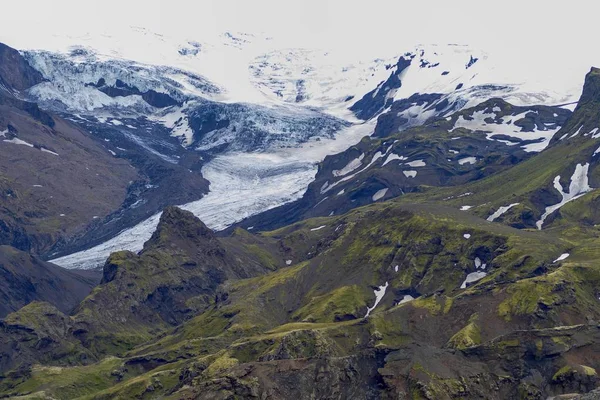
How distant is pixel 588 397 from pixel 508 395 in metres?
31.2

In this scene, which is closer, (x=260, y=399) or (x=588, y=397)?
(x=588, y=397)

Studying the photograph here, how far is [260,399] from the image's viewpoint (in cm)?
19962

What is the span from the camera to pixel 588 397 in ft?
554

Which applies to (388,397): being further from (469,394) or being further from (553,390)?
(553,390)

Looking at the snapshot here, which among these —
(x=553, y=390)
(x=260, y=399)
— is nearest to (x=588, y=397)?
(x=553, y=390)

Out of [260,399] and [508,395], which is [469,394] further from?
[260,399]

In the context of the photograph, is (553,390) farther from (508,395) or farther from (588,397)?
(588,397)

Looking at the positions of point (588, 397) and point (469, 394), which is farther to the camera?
point (469, 394)

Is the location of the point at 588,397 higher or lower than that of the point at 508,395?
higher

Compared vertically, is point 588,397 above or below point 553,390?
above

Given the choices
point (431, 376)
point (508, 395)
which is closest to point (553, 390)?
point (508, 395)

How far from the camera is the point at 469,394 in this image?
197625 mm

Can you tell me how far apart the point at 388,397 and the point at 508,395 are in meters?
21.4

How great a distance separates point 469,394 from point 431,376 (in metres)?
7.34
